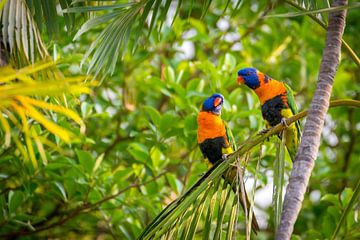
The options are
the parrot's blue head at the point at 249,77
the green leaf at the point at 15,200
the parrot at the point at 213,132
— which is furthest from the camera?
the parrot's blue head at the point at 249,77

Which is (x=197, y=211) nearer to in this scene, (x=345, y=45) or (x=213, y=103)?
(x=345, y=45)

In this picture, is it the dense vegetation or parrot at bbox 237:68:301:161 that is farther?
parrot at bbox 237:68:301:161

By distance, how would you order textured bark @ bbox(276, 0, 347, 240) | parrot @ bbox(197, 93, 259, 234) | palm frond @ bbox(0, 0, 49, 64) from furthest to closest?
parrot @ bbox(197, 93, 259, 234), palm frond @ bbox(0, 0, 49, 64), textured bark @ bbox(276, 0, 347, 240)

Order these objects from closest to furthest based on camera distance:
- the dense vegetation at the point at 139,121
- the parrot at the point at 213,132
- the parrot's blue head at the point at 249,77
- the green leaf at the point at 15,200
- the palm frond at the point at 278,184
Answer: the palm frond at the point at 278,184 < the dense vegetation at the point at 139,121 < the green leaf at the point at 15,200 < the parrot at the point at 213,132 < the parrot's blue head at the point at 249,77

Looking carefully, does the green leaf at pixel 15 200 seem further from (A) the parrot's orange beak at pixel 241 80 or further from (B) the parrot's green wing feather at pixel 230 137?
(A) the parrot's orange beak at pixel 241 80

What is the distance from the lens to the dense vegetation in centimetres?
257

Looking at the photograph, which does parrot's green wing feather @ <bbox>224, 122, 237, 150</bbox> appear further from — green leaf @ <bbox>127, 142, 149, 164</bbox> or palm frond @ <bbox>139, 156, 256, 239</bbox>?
palm frond @ <bbox>139, 156, 256, 239</bbox>

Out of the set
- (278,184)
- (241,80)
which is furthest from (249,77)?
(278,184)

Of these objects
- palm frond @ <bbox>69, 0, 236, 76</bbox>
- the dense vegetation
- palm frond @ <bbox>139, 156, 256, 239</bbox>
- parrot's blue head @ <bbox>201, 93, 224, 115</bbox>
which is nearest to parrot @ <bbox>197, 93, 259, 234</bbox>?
parrot's blue head @ <bbox>201, 93, 224, 115</bbox>

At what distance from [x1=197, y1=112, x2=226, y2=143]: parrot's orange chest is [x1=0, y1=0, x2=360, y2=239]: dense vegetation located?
16cm

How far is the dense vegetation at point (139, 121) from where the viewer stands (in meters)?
2.57

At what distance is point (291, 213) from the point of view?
5.68 feet

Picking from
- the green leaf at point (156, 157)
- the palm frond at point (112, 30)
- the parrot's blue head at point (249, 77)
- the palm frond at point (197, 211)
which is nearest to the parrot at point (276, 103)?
the parrot's blue head at point (249, 77)

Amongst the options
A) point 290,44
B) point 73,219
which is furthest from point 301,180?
point 290,44
